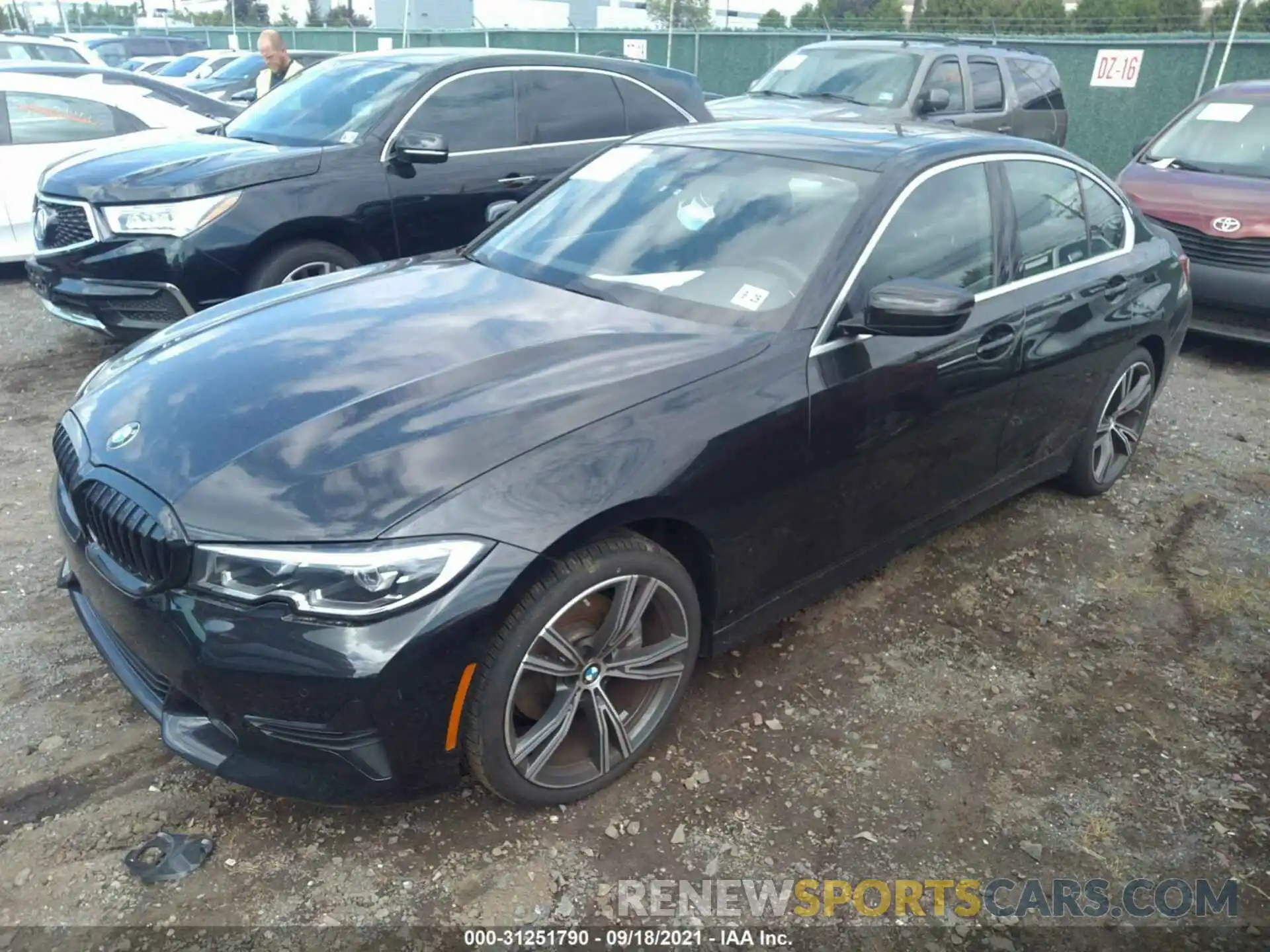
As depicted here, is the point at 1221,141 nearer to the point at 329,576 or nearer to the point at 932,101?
the point at 932,101

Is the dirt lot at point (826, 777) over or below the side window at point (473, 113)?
below

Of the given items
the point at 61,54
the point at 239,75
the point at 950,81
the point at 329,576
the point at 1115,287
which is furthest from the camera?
the point at 239,75

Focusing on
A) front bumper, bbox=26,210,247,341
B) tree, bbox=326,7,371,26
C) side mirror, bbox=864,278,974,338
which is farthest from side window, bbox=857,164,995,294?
tree, bbox=326,7,371,26

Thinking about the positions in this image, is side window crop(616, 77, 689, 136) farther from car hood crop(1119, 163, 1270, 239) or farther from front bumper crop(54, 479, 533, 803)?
front bumper crop(54, 479, 533, 803)

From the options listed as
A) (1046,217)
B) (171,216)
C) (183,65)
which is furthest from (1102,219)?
(183,65)

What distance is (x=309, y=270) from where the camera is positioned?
5527mm

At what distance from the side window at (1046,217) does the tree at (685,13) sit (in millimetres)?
32695

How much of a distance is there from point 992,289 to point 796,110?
6.43 m

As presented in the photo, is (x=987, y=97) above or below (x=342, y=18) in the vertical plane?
below

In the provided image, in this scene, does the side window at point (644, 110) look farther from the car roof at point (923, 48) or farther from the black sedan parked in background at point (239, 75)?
the black sedan parked in background at point (239, 75)

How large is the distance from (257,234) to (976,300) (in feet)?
12.5

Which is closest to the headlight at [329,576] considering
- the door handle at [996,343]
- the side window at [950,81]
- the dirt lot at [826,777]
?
the dirt lot at [826,777]

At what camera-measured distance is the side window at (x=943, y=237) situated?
320 cm

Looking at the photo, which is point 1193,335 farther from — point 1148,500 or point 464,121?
point 464,121
